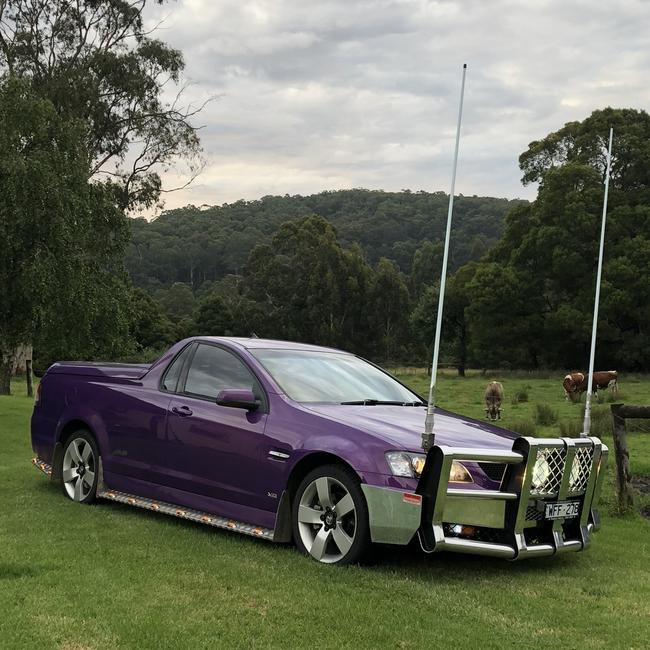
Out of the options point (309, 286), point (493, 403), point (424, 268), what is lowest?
point (493, 403)

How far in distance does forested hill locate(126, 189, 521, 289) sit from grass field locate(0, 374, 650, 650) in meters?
93.4

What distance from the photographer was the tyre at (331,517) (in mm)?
5875

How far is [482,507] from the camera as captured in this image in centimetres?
573

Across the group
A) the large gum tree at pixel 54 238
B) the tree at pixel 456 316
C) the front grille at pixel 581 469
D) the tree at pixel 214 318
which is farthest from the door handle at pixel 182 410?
the tree at pixel 214 318

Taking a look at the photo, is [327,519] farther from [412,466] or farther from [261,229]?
[261,229]

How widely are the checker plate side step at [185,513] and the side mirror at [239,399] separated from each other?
92 centimetres

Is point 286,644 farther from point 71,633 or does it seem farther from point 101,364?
point 101,364

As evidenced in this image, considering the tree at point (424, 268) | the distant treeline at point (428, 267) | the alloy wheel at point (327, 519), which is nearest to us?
the alloy wheel at point (327, 519)

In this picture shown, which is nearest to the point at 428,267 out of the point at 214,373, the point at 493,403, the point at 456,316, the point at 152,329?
the point at 152,329

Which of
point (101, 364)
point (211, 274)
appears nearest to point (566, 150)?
point (101, 364)

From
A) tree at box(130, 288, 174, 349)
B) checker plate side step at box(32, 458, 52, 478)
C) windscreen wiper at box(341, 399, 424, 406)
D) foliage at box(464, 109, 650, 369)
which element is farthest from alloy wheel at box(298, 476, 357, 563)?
tree at box(130, 288, 174, 349)

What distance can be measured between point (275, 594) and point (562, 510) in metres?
2.26

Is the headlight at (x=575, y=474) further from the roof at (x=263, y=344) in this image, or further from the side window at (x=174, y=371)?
the side window at (x=174, y=371)

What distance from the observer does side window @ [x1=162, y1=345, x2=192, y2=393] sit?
787cm
